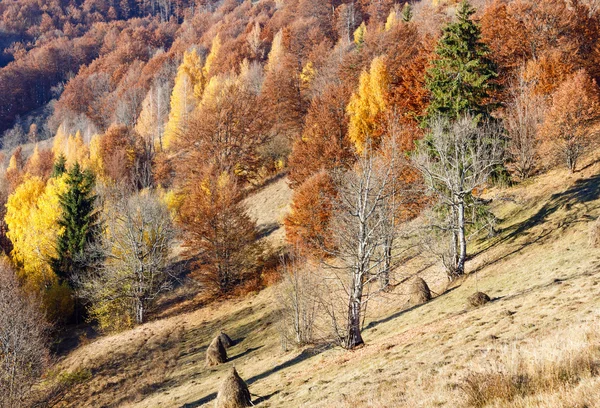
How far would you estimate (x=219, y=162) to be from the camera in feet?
151

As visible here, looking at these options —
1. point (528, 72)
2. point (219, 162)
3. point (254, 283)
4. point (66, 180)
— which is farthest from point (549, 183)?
point (66, 180)

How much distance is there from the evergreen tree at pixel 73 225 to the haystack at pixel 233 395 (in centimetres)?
2889

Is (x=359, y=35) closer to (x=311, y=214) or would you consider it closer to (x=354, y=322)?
(x=311, y=214)

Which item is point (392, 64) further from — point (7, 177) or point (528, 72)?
point (7, 177)

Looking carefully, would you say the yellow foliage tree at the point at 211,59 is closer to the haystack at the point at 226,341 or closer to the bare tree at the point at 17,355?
the bare tree at the point at 17,355

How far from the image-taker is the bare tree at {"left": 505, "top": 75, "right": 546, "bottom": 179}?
89.8 ft

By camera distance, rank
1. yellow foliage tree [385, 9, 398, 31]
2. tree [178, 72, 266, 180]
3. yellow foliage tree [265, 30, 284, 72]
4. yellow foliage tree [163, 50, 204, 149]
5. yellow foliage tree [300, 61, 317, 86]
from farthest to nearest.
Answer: yellow foliage tree [265, 30, 284, 72], yellow foliage tree [385, 9, 398, 31], yellow foliage tree [163, 50, 204, 149], yellow foliage tree [300, 61, 317, 86], tree [178, 72, 266, 180]

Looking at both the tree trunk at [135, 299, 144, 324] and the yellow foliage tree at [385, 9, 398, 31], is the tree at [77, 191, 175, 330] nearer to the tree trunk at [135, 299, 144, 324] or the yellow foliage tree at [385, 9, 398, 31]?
the tree trunk at [135, 299, 144, 324]

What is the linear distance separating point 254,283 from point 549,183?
871 inches

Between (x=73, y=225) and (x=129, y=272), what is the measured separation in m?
11.4

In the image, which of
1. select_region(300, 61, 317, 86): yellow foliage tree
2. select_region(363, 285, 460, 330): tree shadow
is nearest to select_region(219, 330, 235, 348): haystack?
select_region(363, 285, 460, 330): tree shadow

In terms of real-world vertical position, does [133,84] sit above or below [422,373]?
above

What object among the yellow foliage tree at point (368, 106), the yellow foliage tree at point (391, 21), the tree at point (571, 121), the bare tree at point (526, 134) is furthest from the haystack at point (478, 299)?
the yellow foliage tree at point (391, 21)

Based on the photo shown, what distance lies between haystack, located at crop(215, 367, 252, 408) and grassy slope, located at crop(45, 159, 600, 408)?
35.6 inches
